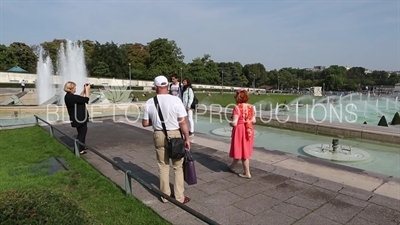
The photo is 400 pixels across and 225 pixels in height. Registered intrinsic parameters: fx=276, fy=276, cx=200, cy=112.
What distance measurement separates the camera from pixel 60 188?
4934mm

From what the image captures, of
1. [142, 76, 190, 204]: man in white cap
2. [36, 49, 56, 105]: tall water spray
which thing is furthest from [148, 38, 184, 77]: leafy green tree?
[142, 76, 190, 204]: man in white cap

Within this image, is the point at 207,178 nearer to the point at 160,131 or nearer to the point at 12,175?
the point at 160,131

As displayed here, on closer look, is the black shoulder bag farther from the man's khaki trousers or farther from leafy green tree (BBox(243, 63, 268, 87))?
leafy green tree (BBox(243, 63, 268, 87))

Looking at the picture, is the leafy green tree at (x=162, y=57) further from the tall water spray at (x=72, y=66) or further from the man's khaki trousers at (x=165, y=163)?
the man's khaki trousers at (x=165, y=163)

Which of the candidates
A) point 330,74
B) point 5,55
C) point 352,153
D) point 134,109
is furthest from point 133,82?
point 330,74

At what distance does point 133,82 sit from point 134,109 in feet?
149

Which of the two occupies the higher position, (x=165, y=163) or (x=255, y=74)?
(x=255, y=74)

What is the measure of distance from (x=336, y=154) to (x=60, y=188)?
23.5ft

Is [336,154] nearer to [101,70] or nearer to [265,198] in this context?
[265,198]

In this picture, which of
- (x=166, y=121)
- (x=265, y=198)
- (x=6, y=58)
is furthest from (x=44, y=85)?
(x=6, y=58)

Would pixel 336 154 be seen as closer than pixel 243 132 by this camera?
No

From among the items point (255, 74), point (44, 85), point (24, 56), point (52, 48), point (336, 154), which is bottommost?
point (336, 154)

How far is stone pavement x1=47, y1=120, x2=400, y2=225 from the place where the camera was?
3818mm

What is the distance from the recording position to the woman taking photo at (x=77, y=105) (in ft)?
22.0
